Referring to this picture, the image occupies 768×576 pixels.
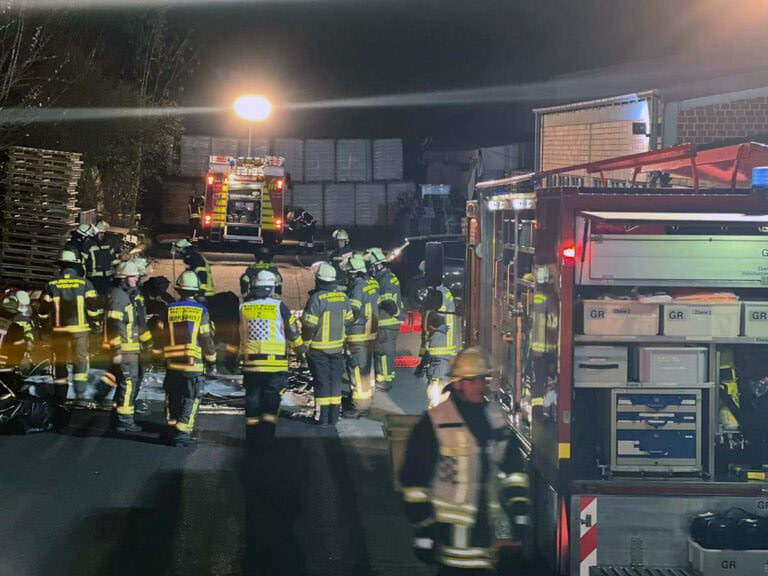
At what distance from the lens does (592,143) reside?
48.5 ft

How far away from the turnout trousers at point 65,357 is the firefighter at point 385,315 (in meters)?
3.47

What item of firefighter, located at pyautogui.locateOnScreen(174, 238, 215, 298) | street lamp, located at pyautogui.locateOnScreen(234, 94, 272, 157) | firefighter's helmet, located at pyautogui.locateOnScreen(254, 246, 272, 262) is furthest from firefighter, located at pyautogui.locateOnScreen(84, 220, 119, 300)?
street lamp, located at pyautogui.locateOnScreen(234, 94, 272, 157)

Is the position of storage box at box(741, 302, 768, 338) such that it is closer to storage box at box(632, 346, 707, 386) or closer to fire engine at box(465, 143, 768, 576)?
fire engine at box(465, 143, 768, 576)

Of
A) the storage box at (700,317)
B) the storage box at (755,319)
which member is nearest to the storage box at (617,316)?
the storage box at (700,317)

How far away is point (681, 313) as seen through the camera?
6621 mm

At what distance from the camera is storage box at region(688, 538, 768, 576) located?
6246 millimetres

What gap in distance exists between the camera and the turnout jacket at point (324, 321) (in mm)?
10977

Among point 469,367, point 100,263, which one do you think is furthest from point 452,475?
point 100,263

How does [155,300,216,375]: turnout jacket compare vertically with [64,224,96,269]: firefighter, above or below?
below

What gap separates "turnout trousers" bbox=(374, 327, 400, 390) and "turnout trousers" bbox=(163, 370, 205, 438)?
3119 mm

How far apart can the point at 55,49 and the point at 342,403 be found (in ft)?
56.0

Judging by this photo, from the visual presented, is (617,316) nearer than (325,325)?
Yes

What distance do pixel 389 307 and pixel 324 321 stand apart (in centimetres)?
196

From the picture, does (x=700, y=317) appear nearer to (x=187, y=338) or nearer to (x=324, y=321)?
(x=324, y=321)
